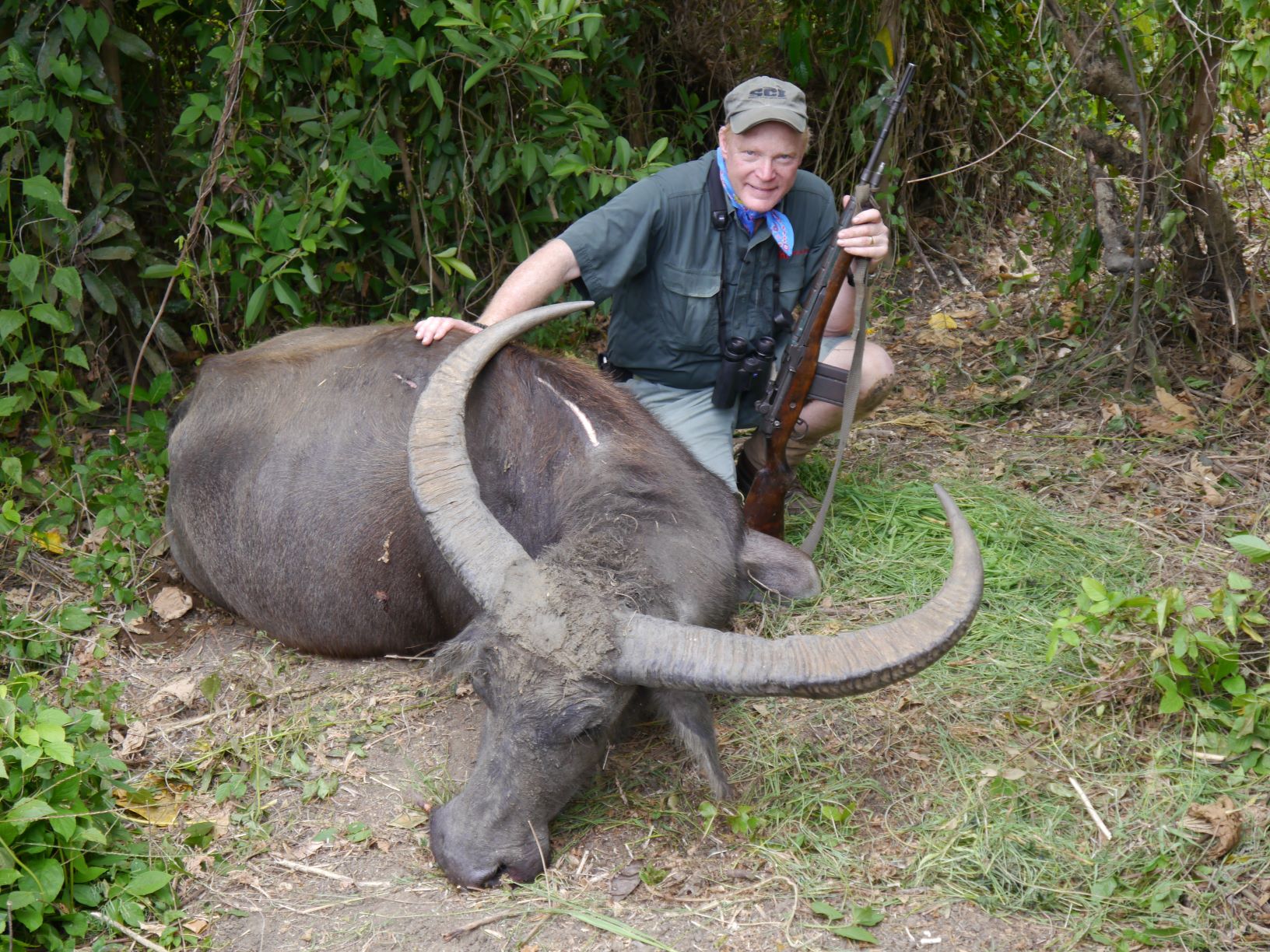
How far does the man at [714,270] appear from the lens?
4609 mm

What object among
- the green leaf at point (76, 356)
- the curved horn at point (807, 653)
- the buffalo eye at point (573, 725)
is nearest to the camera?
the curved horn at point (807, 653)

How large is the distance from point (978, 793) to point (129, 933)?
8.13ft

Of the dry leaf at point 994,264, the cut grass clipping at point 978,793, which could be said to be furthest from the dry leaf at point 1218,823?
the dry leaf at point 994,264

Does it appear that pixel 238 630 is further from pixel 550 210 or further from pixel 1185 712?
pixel 1185 712

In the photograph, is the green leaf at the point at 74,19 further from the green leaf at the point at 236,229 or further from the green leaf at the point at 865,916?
the green leaf at the point at 865,916

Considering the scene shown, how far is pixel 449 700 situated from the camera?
4.21 m

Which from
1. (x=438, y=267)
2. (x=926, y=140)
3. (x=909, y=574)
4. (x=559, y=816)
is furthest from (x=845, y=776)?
(x=926, y=140)

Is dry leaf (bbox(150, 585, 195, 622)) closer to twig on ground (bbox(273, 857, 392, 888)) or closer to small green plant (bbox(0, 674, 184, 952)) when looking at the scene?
small green plant (bbox(0, 674, 184, 952))

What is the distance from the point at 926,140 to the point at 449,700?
5.31m

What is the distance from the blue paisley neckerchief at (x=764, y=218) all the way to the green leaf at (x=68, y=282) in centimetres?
284

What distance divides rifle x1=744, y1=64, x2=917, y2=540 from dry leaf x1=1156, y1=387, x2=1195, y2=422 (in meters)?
1.77

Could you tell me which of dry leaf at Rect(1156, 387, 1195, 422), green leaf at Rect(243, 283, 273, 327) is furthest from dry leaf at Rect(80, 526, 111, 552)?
dry leaf at Rect(1156, 387, 1195, 422)

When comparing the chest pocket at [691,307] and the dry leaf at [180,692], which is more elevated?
the chest pocket at [691,307]

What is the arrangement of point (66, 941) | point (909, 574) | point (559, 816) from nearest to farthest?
point (66, 941) → point (559, 816) → point (909, 574)
